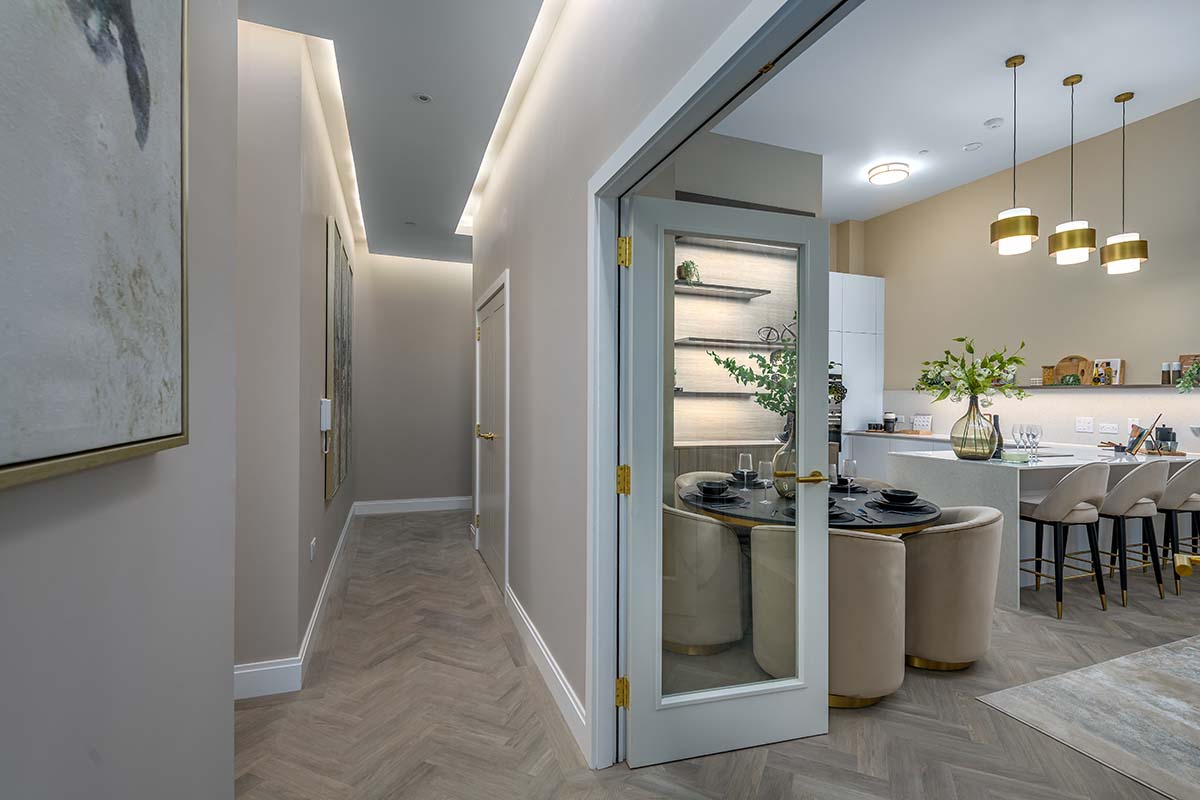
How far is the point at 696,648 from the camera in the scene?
218cm

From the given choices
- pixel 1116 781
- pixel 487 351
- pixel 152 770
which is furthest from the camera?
pixel 487 351

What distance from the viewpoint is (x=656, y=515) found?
210 cm

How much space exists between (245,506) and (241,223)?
4.12 ft

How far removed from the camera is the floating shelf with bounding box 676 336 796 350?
2123 millimetres

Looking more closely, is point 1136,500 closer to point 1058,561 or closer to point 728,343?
point 1058,561

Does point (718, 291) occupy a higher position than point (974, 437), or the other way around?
point (718, 291)

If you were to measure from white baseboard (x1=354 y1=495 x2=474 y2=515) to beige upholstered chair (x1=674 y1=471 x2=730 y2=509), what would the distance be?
5017mm

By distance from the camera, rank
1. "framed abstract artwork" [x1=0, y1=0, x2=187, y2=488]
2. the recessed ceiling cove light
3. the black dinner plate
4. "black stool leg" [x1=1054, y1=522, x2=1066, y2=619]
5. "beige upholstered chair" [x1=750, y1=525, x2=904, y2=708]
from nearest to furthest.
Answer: "framed abstract artwork" [x1=0, y1=0, x2=187, y2=488]
"beige upholstered chair" [x1=750, y1=525, x2=904, y2=708]
the black dinner plate
"black stool leg" [x1=1054, y1=522, x2=1066, y2=619]
the recessed ceiling cove light

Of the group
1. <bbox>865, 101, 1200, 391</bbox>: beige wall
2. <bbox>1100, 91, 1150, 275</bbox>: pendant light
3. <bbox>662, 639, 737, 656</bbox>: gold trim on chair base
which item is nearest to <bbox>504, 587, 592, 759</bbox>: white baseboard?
<bbox>662, 639, 737, 656</bbox>: gold trim on chair base

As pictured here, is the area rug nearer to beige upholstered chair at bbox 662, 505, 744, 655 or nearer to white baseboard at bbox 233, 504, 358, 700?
beige upholstered chair at bbox 662, 505, 744, 655

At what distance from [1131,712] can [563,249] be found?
10.2 feet

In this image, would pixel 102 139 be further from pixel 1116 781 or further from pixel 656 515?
pixel 1116 781

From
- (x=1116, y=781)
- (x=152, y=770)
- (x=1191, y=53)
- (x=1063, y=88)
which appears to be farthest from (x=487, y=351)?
(x=1191, y=53)

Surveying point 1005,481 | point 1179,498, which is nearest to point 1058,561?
point 1005,481
